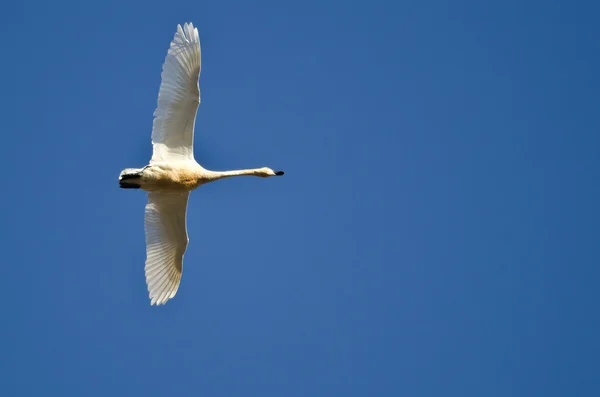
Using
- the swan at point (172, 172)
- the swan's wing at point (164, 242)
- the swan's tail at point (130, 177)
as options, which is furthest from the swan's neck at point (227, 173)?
the swan's tail at point (130, 177)

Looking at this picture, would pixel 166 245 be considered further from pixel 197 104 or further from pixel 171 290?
pixel 197 104

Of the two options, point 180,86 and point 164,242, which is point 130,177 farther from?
point 180,86

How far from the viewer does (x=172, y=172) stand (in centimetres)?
2384

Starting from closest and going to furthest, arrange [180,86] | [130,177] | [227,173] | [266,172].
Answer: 1. [180,86]
2. [130,177]
3. [227,173]
4. [266,172]

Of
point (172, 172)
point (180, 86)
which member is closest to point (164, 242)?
point (172, 172)

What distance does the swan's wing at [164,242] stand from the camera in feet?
81.1

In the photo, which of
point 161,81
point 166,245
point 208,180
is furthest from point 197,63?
point 166,245

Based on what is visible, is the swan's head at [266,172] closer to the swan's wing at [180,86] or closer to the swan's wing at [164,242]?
the swan's wing at [164,242]

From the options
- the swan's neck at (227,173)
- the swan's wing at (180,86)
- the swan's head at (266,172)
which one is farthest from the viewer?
the swan's head at (266,172)

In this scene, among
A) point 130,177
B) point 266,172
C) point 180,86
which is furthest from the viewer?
point 266,172

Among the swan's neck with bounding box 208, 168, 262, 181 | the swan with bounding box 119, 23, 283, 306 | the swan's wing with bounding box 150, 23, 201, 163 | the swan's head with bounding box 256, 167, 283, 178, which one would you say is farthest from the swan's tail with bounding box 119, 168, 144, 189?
the swan's head with bounding box 256, 167, 283, 178

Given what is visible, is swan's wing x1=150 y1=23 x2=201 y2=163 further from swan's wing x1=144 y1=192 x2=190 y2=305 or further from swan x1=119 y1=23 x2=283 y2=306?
swan's wing x1=144 y1=192 x2=190 y2=305

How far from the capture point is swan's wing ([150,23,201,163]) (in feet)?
76.3

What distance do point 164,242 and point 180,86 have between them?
3980 mm
